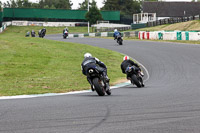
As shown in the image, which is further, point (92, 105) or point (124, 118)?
point (92, 105)

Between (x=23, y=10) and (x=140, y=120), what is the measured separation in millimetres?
92702

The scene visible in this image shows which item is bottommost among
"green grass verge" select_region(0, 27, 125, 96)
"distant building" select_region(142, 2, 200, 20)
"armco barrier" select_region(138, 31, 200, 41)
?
"green grass verge" select_region(0, 27, 125, 96)

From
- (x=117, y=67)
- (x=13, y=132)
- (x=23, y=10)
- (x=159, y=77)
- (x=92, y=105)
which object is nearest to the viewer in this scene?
(x=13, y=132)

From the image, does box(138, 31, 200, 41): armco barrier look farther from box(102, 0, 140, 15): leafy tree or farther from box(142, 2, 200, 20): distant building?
box(102, 0, 140, 15): leafy tree

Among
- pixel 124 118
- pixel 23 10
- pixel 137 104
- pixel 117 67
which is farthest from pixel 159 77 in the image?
pixel 23 10

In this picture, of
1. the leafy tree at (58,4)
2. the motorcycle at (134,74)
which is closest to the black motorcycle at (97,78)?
the motorcycle at (134,74)

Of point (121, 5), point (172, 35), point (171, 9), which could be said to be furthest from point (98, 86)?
point (121, 5)

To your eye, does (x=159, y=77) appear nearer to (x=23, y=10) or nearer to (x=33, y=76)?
(x=33, y=76)

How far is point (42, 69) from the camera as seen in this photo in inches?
778

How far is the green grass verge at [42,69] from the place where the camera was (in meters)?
14.7

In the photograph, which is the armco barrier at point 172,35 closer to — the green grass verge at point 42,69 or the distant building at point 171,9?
the green grass verge at point 42,69

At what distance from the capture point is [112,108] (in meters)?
7.92

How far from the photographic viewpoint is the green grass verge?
14.7m

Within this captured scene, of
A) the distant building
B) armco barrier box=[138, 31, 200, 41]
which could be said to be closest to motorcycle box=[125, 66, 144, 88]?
armco barrier box=[138, 31, 200, 41]
